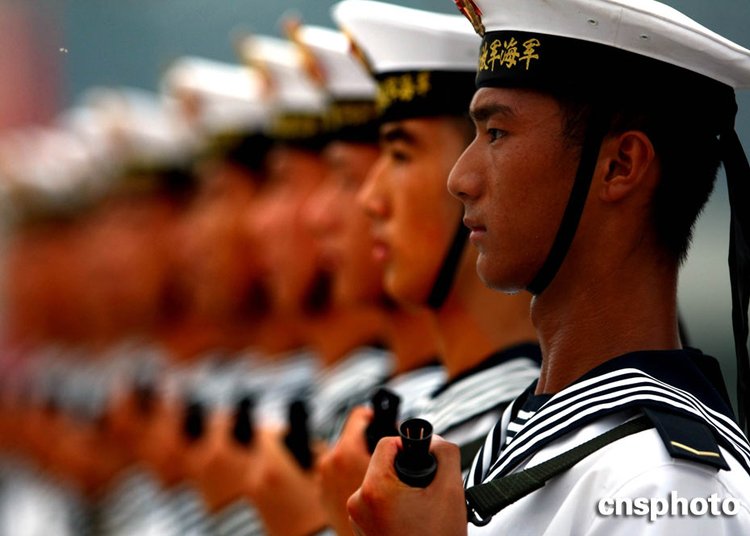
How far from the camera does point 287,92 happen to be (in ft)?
13.0

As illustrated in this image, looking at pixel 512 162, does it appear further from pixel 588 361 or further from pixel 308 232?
pixel 308 232

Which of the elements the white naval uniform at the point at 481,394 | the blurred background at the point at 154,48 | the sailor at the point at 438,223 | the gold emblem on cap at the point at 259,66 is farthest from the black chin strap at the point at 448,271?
the gold emblem on cap at the point at 259,66

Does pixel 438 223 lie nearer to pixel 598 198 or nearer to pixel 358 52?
pixel 358 52

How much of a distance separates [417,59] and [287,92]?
4.27 feet

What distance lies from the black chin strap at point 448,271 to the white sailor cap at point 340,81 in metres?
0.79

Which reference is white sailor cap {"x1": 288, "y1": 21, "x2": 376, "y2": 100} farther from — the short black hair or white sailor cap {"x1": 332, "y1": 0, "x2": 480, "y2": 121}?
the short black hair

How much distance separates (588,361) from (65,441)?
579cm

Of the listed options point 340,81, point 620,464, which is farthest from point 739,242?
point 340,81

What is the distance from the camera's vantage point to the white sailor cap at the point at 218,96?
431cm

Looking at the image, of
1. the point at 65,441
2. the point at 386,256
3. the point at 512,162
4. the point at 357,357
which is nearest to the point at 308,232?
the point at 357,357

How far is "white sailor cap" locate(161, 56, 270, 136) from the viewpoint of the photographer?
4.31 m

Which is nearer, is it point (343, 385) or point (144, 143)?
point (343, 385)

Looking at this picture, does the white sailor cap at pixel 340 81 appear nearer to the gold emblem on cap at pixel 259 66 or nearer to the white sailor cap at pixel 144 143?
the gold emblem on cap at pixel 259 66

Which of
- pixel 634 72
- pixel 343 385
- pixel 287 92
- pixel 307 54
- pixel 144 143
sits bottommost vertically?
pixel 144 143
